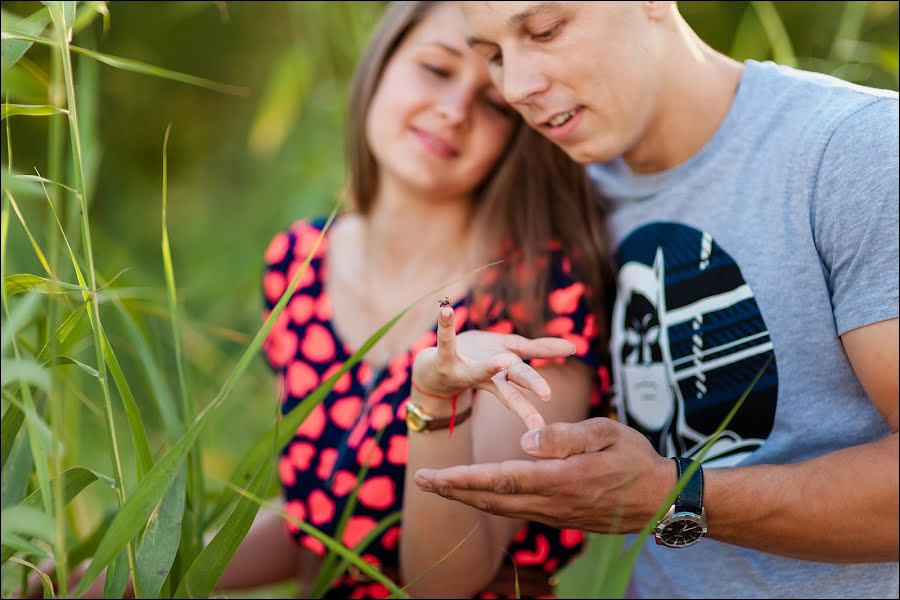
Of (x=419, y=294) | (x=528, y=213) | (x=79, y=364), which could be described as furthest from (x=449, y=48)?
(x=79, y=364)

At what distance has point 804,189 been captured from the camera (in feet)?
3.50

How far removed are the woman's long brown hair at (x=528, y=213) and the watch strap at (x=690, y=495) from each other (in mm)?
367

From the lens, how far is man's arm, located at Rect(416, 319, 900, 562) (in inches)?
36.4

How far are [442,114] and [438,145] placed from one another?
0.16 ft

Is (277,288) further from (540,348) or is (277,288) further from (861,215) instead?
(861,215)

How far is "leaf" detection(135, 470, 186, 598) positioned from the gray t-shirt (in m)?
0.51

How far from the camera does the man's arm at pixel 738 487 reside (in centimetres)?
93

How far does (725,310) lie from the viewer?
1.15 metres

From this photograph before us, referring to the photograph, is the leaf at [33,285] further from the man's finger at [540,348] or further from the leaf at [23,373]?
the man's finger at [540,348]

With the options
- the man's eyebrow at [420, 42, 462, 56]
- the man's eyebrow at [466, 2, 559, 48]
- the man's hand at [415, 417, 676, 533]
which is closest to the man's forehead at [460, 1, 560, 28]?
the man's eyebrow at [466, 2, 559, 48]

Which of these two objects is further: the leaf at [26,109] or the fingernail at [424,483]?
the fingernail at [424,483]

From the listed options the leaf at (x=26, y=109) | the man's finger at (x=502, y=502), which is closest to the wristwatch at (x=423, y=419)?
the man's finger at (x=502, y=502)

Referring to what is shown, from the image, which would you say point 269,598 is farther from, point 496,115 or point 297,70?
point 297,70

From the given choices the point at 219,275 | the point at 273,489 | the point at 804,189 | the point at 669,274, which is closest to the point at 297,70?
the point at 219,275
